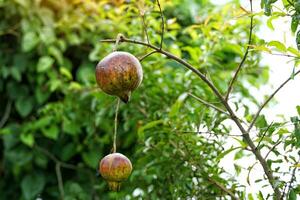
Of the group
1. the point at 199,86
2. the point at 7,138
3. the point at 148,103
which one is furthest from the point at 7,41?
the point at 199,86

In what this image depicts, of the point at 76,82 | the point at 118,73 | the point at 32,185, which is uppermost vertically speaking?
the point at 118,73

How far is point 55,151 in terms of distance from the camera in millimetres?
2584

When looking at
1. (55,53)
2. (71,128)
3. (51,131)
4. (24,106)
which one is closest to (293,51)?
(71,128)

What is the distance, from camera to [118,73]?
0.89 metres

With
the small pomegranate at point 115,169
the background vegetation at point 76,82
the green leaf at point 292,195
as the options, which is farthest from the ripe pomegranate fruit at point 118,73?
the background vegetation at point 76,82

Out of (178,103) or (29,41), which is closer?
(178,103)

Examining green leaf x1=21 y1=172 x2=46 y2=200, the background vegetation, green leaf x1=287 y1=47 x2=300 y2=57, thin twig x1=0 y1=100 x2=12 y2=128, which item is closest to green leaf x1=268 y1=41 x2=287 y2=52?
green leaf x1=287 y1=47 x2=300 y2=57

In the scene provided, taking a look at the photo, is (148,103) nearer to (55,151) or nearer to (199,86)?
(199,86)

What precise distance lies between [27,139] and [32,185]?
8.5 inches

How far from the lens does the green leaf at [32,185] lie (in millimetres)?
2469

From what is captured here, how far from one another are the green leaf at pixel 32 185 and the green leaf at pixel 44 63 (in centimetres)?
45

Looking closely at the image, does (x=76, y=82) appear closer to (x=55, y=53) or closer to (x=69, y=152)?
(x=55, y=53)

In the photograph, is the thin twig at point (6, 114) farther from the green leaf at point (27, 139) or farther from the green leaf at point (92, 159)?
the green leaf at point (92, 159)

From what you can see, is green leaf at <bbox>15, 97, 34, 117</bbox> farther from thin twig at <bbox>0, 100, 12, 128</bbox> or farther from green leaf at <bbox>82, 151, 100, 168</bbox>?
green leaf at <bbox>82, 151, 100, 168</bbox>
